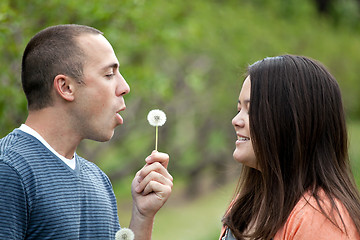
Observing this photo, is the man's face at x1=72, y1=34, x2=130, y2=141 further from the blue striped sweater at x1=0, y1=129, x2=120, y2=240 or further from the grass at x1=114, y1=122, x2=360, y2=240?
the grass at x1=114, y1=122, x2=360, y2=240

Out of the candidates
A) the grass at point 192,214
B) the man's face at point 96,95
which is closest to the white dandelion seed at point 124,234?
the man's face at point 96,95

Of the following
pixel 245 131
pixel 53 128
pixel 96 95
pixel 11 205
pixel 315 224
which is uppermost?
pixel 96 95

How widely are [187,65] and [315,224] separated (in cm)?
1261

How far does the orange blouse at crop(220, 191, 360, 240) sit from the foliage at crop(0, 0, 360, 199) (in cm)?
133

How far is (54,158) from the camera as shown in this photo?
7.53 ft

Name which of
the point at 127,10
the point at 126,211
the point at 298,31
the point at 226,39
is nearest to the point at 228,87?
the point at 226,39

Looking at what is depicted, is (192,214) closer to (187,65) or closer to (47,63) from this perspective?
(187,65)

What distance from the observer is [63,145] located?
93.0 inches

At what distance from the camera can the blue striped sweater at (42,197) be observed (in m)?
2.09

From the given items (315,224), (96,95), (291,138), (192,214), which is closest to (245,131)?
(291,138)

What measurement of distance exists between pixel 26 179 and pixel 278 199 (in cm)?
111

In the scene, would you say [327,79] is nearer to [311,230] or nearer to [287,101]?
[287,101]

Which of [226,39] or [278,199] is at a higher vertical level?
[226,39]

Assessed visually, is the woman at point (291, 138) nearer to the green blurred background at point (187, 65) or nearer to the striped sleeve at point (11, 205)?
the striped sleeve at point (11, 205)
